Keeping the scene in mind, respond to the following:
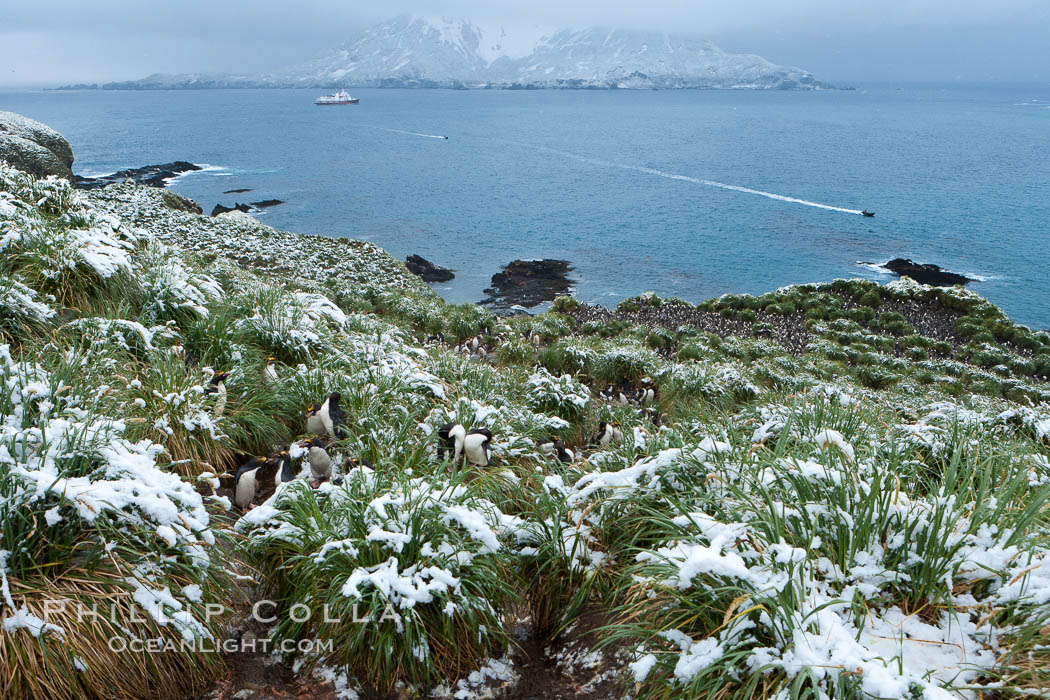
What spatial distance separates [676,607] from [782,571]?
1.86 ft

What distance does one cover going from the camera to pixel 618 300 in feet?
123

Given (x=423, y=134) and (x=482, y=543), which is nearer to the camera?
(x=482, y=543)

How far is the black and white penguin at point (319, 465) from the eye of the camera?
5.21 meters

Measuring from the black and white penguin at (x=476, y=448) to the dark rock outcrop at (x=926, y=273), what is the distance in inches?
1712

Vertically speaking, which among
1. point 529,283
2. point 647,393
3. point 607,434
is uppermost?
point 607,434

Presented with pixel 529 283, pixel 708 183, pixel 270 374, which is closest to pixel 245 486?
pixel 270 374

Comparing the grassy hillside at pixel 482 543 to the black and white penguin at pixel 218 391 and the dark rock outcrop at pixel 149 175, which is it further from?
the dark rock outcrop at pixel 149 175

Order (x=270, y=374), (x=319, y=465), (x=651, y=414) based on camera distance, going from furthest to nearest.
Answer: (x=651, y=414) → (x=270, y=374) → (x=319, y=465)

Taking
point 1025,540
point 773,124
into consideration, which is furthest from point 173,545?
point 773,124

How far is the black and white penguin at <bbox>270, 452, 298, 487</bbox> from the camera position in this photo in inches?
205

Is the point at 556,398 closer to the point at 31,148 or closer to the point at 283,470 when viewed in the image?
the point at 283,470

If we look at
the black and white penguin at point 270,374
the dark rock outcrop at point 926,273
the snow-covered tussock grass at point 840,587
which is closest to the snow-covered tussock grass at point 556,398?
the black and white penguin at point 270,374

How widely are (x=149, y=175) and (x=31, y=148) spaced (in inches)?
1341

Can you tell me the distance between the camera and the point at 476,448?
564 centimetres
